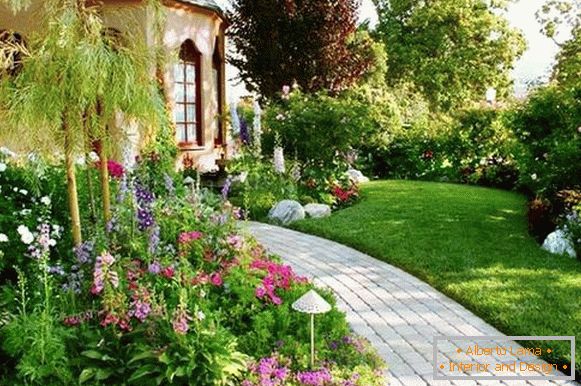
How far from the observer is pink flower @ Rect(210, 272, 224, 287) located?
4371mm

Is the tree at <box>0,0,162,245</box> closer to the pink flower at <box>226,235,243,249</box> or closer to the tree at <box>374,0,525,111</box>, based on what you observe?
the pink flower at <box>226,235,243,249</box>

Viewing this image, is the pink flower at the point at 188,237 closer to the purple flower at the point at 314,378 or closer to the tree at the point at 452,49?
the purple flower at the point at 314,378

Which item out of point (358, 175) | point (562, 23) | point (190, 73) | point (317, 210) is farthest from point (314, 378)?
point (562, 23)

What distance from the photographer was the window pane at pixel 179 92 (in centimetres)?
1225

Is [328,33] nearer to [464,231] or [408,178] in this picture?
[408,178]

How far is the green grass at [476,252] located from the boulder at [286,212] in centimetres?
32

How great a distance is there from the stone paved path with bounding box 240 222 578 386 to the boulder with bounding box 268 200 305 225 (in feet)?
4.81

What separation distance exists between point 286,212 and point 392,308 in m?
4.01

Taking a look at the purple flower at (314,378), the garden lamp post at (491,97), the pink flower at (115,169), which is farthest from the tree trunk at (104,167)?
the garden lamp post at (491,97)

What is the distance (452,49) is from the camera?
29109 millimetres

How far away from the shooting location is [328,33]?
1508 centimetres

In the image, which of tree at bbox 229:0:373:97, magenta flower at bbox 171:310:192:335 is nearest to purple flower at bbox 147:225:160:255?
magenta flower at bbox 171:310:192:335

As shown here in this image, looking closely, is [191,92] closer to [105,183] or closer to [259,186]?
[259,186]

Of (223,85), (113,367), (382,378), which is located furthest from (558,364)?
(223,85)
